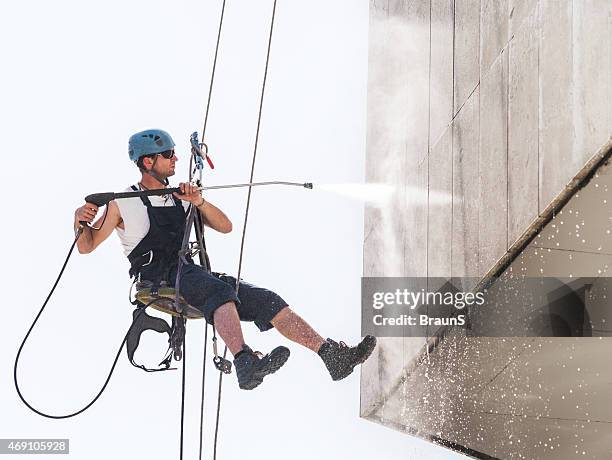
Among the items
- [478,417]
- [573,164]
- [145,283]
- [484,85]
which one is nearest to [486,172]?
[484,85]

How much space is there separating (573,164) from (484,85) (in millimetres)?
1361

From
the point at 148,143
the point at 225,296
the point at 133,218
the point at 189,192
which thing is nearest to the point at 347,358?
the point at 225,296

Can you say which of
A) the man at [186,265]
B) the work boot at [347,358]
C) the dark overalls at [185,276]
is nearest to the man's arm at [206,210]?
the man at [186,265]

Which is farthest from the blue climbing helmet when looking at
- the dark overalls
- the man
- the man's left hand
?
the man's left hand

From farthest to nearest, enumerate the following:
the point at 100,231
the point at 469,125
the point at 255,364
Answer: the point at 469,125, the point at 100,231, the point at 255,364

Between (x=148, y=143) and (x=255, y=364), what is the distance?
1417 mm

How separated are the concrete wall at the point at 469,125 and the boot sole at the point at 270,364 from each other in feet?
4.04

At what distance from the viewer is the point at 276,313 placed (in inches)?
195

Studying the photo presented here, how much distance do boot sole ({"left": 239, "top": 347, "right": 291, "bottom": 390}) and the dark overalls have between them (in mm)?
474

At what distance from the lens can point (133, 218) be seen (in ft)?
16.8

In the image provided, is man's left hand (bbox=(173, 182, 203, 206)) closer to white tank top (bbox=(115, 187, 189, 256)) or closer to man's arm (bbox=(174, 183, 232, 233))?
man's arm (bbox=(174, 183, 232, 233))

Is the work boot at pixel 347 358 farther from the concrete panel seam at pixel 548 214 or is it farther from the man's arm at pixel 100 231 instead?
the man's arm at pixel 100 231

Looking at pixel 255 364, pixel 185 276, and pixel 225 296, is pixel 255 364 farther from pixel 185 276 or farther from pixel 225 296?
pixel 185 276

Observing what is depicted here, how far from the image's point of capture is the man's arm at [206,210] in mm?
4668
